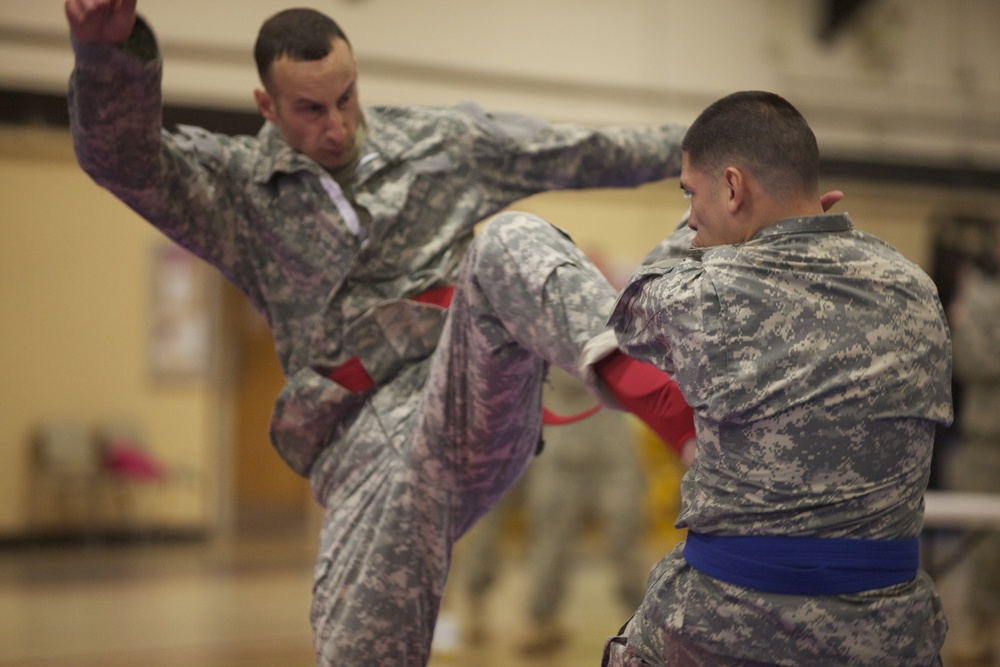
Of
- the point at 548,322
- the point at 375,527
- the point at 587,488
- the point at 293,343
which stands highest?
the point at 548,322

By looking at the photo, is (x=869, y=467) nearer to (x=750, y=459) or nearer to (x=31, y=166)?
(x=750, y=459)

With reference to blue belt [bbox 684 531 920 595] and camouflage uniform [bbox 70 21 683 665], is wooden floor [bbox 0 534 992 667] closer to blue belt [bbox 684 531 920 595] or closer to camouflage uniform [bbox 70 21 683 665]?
camouflage uniform [bbox 70 21 683 665]

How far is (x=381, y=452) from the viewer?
236 centimetres

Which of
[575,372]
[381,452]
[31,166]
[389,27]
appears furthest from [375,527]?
[31,166]

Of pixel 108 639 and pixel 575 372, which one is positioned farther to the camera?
pixel 108 639

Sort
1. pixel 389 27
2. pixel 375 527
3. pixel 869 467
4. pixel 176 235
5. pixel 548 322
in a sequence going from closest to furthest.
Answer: pixel 869 467
pixel 548 322
pixel 375 527
pixel 176 235
pixel 389 27

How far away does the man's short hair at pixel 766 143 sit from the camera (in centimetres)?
164

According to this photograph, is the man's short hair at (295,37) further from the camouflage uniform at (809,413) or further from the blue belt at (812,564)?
the blue belt at (812,564)

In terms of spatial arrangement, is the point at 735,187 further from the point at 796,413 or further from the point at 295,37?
the point at 295,37

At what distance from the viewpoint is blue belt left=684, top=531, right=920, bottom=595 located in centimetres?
160

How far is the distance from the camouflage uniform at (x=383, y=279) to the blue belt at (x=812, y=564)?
1.88 feet

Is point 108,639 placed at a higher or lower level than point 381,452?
lower

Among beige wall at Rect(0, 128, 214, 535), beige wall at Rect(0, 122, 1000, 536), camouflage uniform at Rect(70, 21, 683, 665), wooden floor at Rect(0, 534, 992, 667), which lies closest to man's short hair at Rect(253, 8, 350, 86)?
camouflage uniform at Rect(70, 21, 683, 665)

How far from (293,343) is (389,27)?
5023 mm
